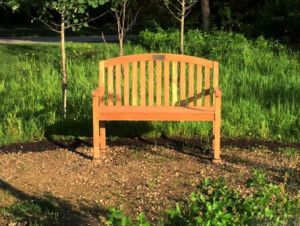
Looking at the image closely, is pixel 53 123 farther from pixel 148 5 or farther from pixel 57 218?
pixel 148 5

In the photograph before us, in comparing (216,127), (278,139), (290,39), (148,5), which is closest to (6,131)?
(216,127)

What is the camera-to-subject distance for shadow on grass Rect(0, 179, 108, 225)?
422 cm

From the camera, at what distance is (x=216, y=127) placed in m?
5.71

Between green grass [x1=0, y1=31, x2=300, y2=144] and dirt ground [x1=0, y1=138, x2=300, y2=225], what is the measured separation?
0.77 feet

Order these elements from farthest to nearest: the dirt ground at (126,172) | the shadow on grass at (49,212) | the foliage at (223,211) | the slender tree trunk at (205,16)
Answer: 1. the slender tree trunk at (205,16)
2. the dirt ground at (126,172)
3. the shadow on grass at (49,212)
4. the foliage at (223,211)

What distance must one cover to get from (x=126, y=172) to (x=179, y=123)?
1.52 m

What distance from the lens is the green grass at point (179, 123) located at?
22.0ft

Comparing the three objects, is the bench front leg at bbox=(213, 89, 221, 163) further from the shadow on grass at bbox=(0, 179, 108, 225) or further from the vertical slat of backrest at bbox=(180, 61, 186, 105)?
the shadow on grass at bbox=(0, 179, 108, 225)

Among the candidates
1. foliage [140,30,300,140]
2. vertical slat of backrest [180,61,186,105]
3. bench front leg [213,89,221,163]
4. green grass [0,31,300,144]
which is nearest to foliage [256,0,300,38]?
foliage [140,30,300,140]

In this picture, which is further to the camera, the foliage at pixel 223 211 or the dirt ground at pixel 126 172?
the dirt ground at pixel 126 172

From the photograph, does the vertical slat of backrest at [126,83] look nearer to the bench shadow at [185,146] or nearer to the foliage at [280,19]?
the bench shadow at [185,146]

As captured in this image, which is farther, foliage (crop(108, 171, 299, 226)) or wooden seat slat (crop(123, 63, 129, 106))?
wooden seat slat (crop(123, 63, 129, 106))

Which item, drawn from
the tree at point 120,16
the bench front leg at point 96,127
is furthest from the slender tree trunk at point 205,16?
the bench front leg at point 96,127

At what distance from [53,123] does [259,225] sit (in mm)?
4038
